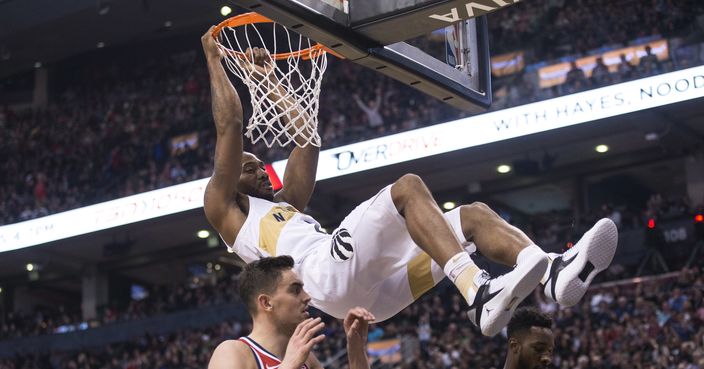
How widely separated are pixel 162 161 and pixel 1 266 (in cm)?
601

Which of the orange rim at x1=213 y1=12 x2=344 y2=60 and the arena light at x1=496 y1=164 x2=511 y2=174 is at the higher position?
the arena light at x1=496 y1=164 x2=511 y2=174

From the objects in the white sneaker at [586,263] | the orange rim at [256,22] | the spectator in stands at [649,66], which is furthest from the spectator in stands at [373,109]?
the white sneaker at [586,263]

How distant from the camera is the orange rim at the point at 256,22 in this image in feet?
19.0

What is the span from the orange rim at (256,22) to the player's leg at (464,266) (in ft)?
3.15

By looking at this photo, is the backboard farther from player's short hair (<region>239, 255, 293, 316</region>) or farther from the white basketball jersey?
player's short hair (<region>239, 255, 293, 316</region>)

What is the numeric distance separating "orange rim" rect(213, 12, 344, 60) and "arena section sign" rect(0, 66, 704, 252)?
1070cm

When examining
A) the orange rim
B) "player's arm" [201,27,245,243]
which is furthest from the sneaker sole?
"player's arm" [201,27,245,243]

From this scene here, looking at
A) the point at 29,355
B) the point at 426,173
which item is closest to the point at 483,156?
the point at 426,173

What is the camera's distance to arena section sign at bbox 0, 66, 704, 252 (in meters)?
16.2

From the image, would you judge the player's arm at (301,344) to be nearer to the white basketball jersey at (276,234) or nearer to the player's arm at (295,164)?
the white basketball jersey at (276,234)

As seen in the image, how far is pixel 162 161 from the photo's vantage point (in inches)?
867

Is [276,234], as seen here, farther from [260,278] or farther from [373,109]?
[373,109]

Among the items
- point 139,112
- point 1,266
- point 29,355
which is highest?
point 139,112

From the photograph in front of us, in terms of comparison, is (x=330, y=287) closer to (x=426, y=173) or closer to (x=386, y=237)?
(x=386, y=237)
